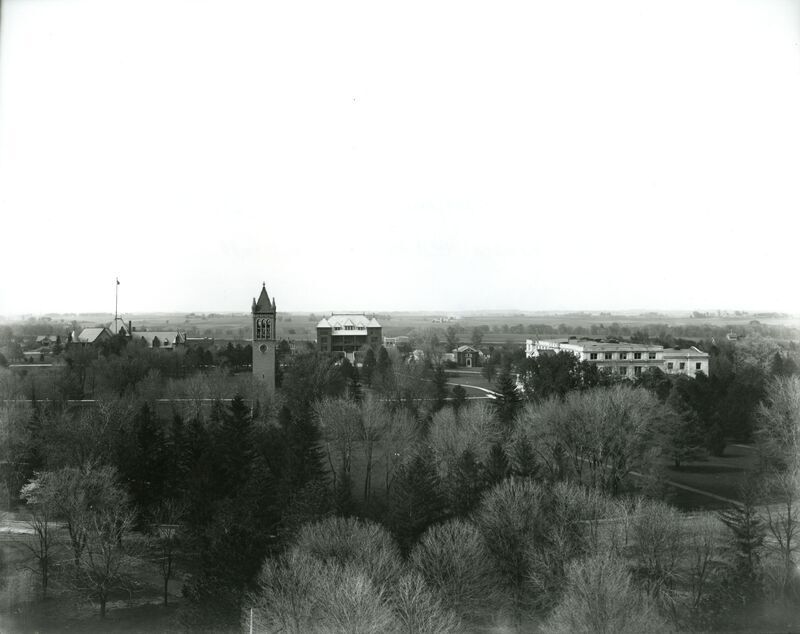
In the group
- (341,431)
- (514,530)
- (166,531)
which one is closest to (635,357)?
(341,431)

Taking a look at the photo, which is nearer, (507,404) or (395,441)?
(395,441)

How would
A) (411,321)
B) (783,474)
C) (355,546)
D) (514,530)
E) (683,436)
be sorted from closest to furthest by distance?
1. (355,546)
2. (514,530)
3. (783,474)
4. (683,436)
5. (411,321)

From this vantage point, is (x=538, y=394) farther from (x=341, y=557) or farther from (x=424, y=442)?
(x=341, y=557)

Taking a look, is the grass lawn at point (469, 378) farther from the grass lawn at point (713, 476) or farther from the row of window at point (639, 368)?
the grass lawn at point (713, 476)

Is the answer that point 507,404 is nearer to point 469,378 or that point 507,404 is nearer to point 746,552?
point 746,552

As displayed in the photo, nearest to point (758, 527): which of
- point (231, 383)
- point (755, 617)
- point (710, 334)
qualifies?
point (755, 617)

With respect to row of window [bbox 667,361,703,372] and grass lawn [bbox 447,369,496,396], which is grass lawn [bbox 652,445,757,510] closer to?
row of window [bbox 667,361,703,372]

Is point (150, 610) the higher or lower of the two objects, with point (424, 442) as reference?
lower

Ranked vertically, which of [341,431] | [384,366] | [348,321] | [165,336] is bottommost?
[341,431]
